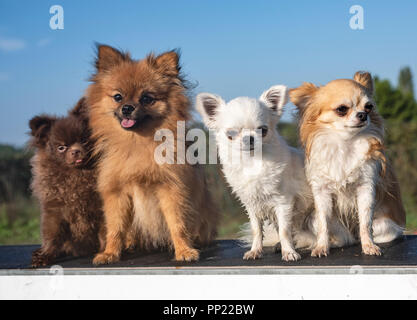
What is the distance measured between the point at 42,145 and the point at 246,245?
5.81 ft

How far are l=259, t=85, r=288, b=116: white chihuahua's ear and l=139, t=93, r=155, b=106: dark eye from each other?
0.77 m

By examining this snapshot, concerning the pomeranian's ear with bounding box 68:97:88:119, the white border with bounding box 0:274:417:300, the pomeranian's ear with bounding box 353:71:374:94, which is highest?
the pomeranian's ear with bounding box 353:71:374:94

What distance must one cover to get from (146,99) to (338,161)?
138 cm

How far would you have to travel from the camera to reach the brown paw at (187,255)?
296 cm

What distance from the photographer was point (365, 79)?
3.12 metres

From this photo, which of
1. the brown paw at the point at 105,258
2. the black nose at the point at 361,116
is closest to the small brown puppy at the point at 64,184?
the brown paw at the point at 105,258

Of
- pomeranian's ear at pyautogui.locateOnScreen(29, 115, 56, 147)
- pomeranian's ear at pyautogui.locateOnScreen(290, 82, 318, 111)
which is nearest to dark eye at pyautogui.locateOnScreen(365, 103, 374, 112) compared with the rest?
pomeranian's ear at pyautogui.locateOnScreen(290, 82, 318, 111)

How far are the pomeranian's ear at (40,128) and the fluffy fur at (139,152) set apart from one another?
35 cm

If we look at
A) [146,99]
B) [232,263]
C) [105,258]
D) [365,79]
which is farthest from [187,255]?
[365,79]

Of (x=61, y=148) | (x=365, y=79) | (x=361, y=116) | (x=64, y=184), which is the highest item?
(x=365, y=79)

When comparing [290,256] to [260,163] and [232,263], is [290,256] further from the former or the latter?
[260,163]

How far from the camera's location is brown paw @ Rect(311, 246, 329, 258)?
2.90m

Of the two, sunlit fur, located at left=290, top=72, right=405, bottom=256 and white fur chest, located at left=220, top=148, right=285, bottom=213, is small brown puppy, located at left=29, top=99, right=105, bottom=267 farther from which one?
sunlit fur, located at left=290, top=72, right=405, bottom=256

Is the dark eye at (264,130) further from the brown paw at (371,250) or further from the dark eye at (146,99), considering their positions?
the brown paw at (371,250)
